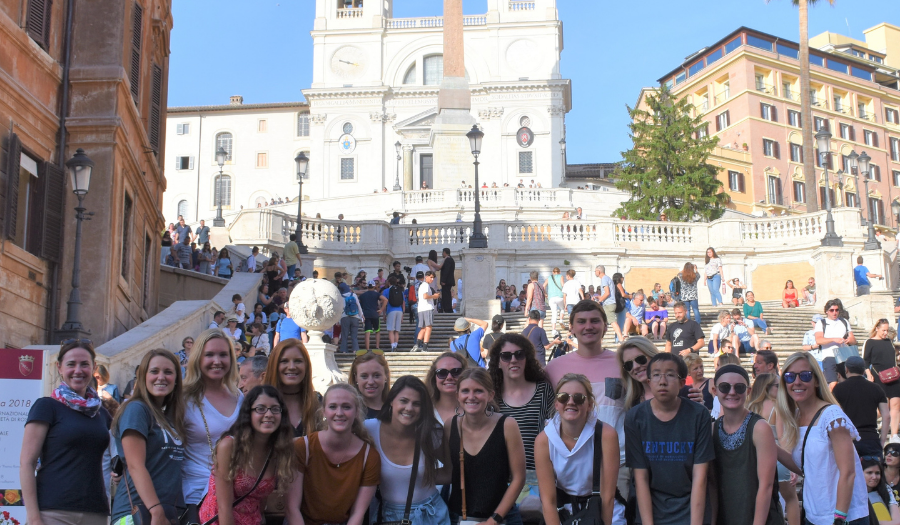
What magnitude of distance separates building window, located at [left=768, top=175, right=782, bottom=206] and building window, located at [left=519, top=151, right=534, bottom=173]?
15477 mm

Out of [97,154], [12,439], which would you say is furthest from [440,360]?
[97,154]

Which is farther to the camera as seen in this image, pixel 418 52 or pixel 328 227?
pixel 418 52

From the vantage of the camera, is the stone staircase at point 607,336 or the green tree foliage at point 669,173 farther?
the green tree foliage at point 669,173

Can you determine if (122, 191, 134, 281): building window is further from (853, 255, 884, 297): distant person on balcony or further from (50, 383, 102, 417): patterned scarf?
(853, 255, 884, 297): distant person on balcony

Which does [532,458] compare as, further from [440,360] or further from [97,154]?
[97,154]

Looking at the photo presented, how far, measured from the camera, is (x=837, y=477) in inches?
242

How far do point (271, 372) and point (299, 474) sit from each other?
0.93m

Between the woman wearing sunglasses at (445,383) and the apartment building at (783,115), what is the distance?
57126 mm

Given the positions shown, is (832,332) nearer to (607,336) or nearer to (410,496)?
(607,336)

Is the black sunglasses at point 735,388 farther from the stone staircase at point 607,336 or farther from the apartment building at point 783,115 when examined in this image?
the apartment building at point 783,115

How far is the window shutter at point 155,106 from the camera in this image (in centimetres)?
2012

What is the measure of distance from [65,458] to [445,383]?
91.3 inches

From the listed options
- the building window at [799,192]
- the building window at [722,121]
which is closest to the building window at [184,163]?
the building window at [722,121]

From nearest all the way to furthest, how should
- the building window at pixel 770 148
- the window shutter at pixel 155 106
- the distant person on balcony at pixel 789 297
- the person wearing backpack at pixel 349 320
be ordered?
the person wearing backpack at pixel 349 320 < the window shutter at pixel 155 106 < the distant person on balcony at pixel 789 297 < the building window at pixel 770 148
